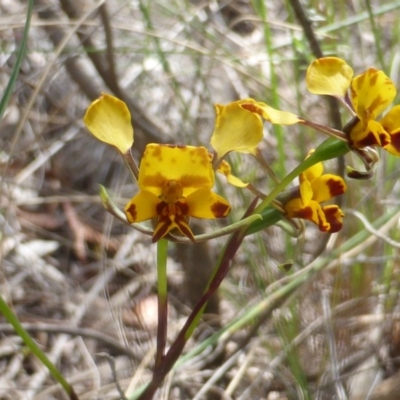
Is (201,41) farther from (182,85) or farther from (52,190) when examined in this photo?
(52,190)

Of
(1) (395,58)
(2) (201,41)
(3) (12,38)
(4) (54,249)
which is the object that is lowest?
(4) (54,249)

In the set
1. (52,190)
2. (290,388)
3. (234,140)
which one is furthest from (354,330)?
(52,190)

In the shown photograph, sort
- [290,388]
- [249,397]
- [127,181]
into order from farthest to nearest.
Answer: [127,181], [249,397], [290,388]

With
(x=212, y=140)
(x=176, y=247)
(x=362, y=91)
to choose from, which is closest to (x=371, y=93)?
(x=362, y=91)

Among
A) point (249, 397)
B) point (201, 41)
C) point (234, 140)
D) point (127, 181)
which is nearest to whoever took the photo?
point (234, 140)

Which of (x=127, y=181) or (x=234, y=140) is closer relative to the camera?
(x=234, y=140)

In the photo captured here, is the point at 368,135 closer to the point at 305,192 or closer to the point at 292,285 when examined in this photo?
the point at 305,192
